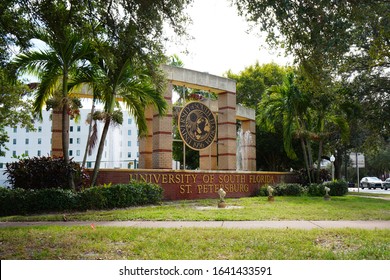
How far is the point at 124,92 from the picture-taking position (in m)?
16.3

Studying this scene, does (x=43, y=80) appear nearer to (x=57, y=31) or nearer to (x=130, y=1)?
(x=57, y=31)

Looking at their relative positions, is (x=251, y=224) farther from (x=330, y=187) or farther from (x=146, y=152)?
(x=330, y=187)

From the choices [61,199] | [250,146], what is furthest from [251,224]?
[250,146]

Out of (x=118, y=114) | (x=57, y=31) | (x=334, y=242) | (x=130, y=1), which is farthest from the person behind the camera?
(x=118, y=114)

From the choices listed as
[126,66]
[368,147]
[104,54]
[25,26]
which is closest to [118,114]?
[126,66]

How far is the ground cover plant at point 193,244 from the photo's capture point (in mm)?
6695

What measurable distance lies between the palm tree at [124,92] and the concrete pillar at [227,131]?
6.26 m

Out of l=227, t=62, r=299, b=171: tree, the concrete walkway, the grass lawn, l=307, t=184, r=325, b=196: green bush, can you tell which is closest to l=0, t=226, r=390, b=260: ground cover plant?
the grass lawn

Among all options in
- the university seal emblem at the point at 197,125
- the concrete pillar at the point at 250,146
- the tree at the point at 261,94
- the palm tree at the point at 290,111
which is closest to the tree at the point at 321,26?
the university seal emblem at the point at 197,125


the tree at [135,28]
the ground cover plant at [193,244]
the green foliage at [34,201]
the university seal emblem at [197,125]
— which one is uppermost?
the tree at [135,28]

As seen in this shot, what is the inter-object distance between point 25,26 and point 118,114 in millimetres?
6037

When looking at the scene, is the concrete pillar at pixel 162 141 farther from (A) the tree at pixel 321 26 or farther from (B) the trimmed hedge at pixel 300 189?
(A) the tree at pixel 321 26

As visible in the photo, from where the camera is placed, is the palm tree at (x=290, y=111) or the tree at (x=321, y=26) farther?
the palm tree at (x=290, y=111)

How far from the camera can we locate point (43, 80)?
15055mm
